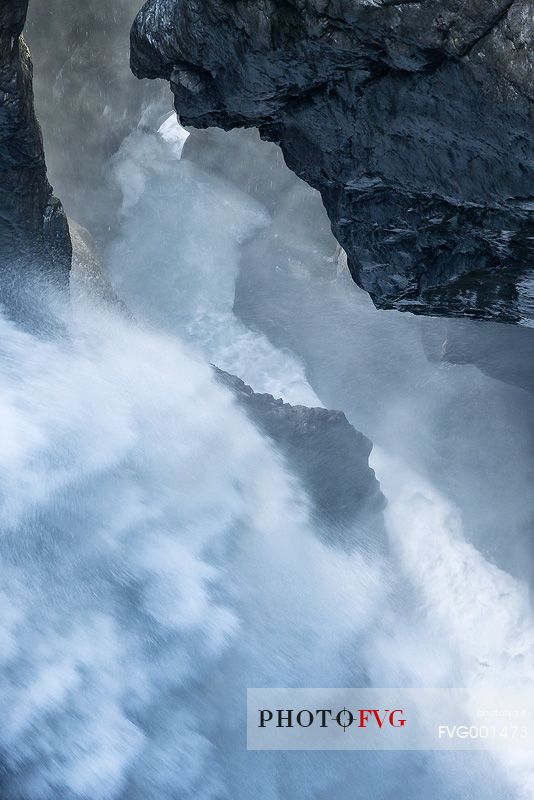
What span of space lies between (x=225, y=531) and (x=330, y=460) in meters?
3.14

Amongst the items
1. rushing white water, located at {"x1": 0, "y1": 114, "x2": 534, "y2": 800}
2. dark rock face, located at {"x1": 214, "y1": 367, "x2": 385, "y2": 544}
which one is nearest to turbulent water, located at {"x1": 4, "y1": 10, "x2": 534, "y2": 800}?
rushing white water, located at {"x1": 0, "y1": 114, "x2": 534, "y2": 800}

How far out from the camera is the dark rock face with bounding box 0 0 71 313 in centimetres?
1088

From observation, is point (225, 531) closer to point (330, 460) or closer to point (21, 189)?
point (330, 460)

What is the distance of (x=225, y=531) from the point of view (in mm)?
15578

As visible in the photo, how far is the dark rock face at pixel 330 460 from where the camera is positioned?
1681 cm

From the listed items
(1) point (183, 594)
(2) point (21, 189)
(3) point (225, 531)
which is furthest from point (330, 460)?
(2) point (21, 189)

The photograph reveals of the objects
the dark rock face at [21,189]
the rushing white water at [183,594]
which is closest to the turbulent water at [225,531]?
the rushing white water at [183,594]

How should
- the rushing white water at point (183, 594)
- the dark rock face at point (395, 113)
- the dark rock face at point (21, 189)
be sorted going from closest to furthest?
the dark rock face at point (395, 113)
the dark rock face at point (21, 189)
the rushing white water at point (183, 594)

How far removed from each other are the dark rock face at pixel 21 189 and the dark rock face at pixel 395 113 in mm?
2274

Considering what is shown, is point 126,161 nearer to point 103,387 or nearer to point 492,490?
point 103,387

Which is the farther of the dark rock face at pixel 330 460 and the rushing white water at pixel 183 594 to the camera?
the dark rock face at pixel 330 460

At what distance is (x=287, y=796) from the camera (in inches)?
528

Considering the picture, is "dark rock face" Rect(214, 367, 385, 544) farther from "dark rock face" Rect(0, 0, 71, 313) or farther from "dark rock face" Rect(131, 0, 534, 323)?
"dark rock face" Rect(0, 0, 71, 313)

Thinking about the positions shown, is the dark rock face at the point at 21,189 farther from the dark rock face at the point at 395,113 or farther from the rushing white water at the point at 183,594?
the dark rock face at the point at 395,113
